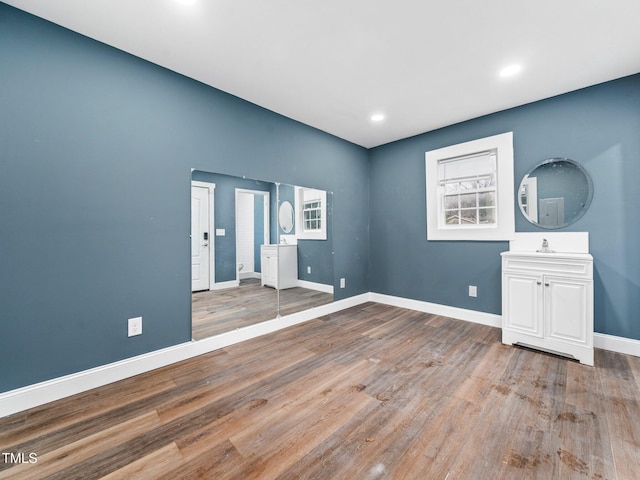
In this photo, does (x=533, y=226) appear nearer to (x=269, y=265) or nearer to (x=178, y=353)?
(x=269, y=265)

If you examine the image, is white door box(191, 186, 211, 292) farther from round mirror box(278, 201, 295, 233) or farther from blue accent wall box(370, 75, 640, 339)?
blue accent wall box(370, 75, 640, 339)

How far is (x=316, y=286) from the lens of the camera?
12.1 feet

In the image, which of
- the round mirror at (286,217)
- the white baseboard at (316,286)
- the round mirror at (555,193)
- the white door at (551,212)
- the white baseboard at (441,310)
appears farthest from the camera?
the white baseboard at (316,286)

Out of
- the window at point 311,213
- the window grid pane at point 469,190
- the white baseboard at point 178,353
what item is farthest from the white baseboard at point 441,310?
the window at point 311,213

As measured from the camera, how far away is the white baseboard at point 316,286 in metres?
3.56

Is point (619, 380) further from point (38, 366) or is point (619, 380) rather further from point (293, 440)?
point (38, 366)

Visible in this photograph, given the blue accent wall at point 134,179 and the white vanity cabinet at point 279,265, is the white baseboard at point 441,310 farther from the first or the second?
the white vanity cabinet at point 279,265

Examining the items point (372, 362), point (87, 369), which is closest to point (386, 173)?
point (372, 362)

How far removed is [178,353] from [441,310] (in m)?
3.17

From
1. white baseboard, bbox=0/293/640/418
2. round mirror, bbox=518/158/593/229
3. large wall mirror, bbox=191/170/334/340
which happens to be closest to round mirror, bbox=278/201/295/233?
large wall mirror, bbox=191/170/334/340

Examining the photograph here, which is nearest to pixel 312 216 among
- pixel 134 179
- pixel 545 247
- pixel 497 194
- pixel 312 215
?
pixel 312 215

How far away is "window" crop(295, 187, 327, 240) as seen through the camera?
346cm

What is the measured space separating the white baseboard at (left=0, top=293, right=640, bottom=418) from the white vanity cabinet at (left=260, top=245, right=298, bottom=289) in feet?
1.43

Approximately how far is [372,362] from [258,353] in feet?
3.48
